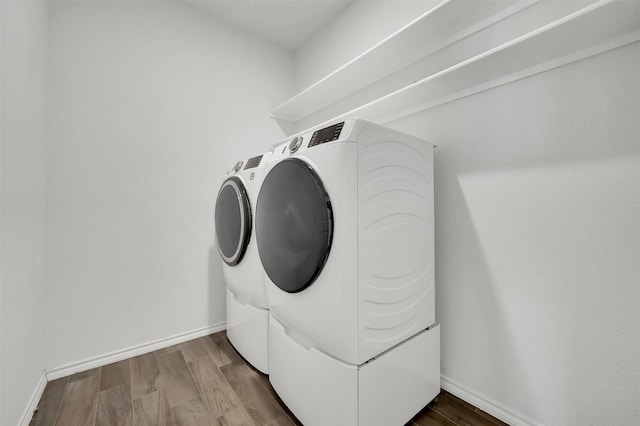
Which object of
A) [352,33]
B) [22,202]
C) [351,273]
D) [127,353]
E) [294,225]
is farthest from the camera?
[352,33]

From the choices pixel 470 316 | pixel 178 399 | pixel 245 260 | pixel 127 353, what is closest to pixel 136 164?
pixel 245 260

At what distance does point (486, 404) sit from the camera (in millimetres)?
1210

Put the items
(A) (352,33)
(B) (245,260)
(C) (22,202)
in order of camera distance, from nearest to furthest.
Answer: (C) (22,202)
(B) (245,260)
(A) (352,33)

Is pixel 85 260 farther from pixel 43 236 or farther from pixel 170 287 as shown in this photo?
pixel 170 287

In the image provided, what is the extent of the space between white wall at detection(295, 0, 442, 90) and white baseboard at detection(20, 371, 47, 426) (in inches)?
110

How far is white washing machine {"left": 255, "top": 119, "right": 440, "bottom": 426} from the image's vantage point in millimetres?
924

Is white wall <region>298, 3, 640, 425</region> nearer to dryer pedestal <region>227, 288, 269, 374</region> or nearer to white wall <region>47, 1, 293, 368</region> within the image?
dryer pedestal <region>227, 288, 269, 374</region>

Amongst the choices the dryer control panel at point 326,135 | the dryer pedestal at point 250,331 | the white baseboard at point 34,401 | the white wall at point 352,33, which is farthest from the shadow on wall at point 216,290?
the white wall at point 352,33

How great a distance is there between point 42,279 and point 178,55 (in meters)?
1.74

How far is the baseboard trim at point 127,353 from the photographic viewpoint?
1.52 meters

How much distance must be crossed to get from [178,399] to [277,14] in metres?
2.74

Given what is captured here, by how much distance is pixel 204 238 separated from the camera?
203 cm

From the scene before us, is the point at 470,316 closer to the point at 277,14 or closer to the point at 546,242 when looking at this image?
the point at 546,242

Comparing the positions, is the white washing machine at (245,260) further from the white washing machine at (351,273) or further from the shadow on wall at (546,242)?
the shadow on wall at (546,242)
